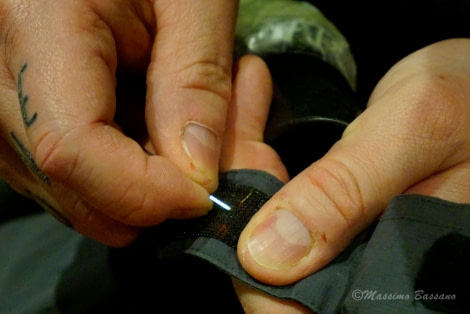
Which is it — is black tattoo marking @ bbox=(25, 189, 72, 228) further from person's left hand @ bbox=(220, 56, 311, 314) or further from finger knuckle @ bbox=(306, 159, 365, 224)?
finger knuckle @ bbox=(306, 159, 365, 224)

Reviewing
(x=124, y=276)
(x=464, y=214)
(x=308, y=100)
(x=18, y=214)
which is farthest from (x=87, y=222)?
(x=464, y=214)

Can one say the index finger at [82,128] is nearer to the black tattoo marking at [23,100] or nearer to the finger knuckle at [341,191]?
the black tattoo marking at [23,100]

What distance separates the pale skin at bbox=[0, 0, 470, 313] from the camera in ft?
1.86

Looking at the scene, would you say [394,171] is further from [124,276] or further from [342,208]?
[124,276]

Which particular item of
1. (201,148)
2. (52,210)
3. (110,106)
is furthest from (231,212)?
(52,210)

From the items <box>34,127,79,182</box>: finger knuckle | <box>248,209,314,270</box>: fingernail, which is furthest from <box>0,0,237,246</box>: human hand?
<box>248,209,314,270</box>: fingernail

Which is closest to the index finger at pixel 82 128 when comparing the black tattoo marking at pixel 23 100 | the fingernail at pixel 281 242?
the black tattoo marking at pixel 23 100

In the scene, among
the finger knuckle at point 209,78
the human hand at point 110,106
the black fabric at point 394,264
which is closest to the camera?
the black fabric at point 394,264

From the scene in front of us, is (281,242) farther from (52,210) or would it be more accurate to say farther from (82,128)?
(52,210)

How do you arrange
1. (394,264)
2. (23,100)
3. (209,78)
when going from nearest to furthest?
(394,264) < (23,100) < (209,78)

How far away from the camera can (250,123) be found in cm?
80

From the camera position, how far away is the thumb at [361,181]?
0.56 meters

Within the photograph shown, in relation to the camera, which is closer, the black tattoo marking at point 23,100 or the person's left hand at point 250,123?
the black tattoo marking at point 23,100

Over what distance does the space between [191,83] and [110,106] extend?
13 cm
